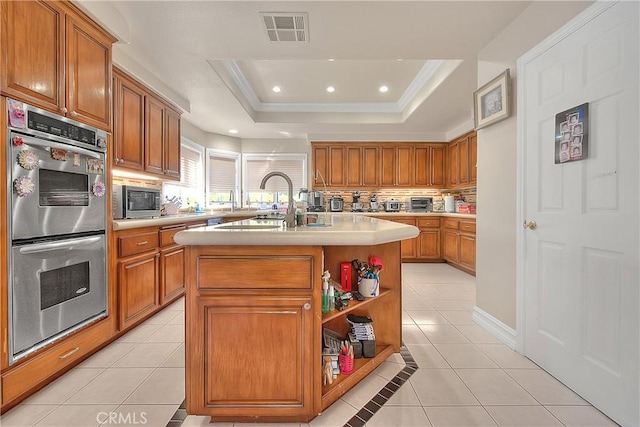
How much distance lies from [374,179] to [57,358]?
198 inches

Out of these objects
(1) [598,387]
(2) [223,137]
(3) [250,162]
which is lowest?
(1) [598,387]

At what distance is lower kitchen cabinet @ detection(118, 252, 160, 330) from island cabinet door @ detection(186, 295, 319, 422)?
1.33 metres

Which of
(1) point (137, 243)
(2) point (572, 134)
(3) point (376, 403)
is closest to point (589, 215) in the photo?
Result: (2) point (572, 134)

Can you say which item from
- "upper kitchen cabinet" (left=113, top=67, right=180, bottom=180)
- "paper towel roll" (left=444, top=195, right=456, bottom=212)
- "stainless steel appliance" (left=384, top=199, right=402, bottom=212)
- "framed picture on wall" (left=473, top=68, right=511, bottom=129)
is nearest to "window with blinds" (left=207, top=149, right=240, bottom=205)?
"upper kitchen cabinet" (left=113, top=67, right=180, bottom=180)

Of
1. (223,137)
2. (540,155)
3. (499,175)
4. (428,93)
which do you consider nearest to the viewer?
(540,155)

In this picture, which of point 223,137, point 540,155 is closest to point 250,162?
point 223,137

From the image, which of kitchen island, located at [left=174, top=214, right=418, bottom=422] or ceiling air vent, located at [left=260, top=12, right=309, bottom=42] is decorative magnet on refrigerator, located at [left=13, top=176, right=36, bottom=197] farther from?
ceiling air vent, located at [left=260, top=12, right=309, bottom=42]

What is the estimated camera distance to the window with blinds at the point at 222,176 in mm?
5340

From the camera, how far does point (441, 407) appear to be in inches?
59.6

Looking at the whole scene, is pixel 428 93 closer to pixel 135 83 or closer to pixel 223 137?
pixel 135 83

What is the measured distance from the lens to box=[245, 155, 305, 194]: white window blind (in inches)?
232

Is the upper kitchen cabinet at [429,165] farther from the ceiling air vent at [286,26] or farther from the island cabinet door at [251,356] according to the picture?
the island cabinet door at [251,356]

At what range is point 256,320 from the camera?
1.29 meters

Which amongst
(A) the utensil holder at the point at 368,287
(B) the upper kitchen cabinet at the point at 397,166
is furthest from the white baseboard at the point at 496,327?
(B) the upper kitchen cabinet at the point at 397,166
